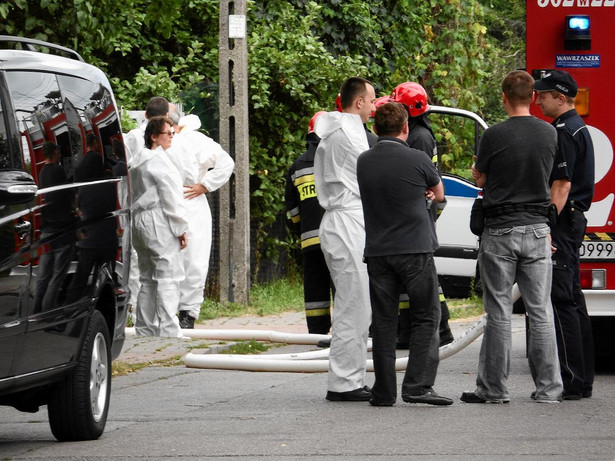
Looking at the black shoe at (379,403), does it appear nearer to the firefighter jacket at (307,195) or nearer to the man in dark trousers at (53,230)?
the man in dark trousers at (53,230)

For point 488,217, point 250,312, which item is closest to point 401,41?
point 250,312

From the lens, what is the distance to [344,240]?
30.5 feet

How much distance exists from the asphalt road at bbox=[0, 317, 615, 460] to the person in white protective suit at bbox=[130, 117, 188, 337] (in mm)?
2280

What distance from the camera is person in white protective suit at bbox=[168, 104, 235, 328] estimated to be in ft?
44.2

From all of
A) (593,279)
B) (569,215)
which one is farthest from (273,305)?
(569,215)

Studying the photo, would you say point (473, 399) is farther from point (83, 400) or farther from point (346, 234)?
point (83, 400)

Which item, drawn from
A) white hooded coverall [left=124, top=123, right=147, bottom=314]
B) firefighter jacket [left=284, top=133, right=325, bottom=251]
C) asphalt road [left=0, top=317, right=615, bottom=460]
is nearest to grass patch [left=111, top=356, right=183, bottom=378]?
asphalt road [left=0, top=317, right=615, bottom=460]

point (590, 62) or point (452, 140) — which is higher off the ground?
point (590, 62)

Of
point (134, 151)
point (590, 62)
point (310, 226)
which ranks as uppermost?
point (590, 62)

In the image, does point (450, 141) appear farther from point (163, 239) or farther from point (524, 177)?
point (524, 177)

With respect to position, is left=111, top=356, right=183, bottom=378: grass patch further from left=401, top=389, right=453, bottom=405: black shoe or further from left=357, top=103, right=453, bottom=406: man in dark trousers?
left=401, top=389, right=453, bottom=405: black shoe

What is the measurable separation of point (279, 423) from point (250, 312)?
26.1 ft

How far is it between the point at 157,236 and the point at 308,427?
4.83m

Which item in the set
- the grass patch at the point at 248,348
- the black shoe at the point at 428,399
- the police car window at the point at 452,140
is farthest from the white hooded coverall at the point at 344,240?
the police car window at the point at 452,140
